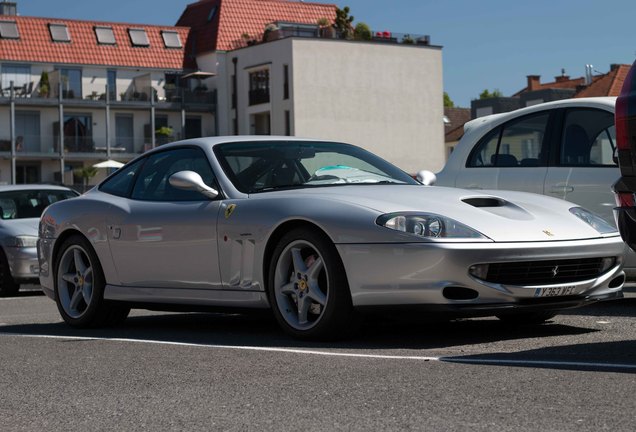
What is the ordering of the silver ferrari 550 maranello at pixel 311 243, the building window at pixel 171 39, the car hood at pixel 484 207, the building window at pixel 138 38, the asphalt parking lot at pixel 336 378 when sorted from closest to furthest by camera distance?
the asphalt parking lot at pixel 336 378 → the silver ferrari 550 maranello at pixel 311 243 → the car hood at pixel 484 207 → the building window at pixel 138 38 → the building window at pixel 171 39

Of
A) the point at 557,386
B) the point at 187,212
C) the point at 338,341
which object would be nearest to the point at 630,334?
the point at 338,341

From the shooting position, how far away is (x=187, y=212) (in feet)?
28.7

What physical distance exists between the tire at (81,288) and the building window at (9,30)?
7633 centimetres

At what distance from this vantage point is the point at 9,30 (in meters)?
83.8

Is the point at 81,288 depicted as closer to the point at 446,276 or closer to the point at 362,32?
the point at 446,276

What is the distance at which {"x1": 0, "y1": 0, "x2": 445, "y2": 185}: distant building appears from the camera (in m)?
78.3

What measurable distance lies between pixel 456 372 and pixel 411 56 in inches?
2991

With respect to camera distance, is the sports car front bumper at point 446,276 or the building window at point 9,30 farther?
the building window at point 9,30

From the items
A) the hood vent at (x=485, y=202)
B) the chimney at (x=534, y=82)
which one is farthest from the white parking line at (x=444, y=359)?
the chimney at (x=534, y=82)

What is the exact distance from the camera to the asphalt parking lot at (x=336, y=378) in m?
5.02

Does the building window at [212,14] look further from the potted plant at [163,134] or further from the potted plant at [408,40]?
the potted plant at [408,40]

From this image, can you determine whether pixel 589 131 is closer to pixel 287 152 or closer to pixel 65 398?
pixel 287 152

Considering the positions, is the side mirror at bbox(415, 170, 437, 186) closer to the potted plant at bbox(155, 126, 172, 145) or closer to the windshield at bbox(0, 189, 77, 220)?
the windshield at bbox(0, 189, 77, 220)

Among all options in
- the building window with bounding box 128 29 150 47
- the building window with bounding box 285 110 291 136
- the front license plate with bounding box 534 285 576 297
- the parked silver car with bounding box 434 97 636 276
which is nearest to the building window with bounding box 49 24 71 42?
the building window with bounding box 128 29 150 47
